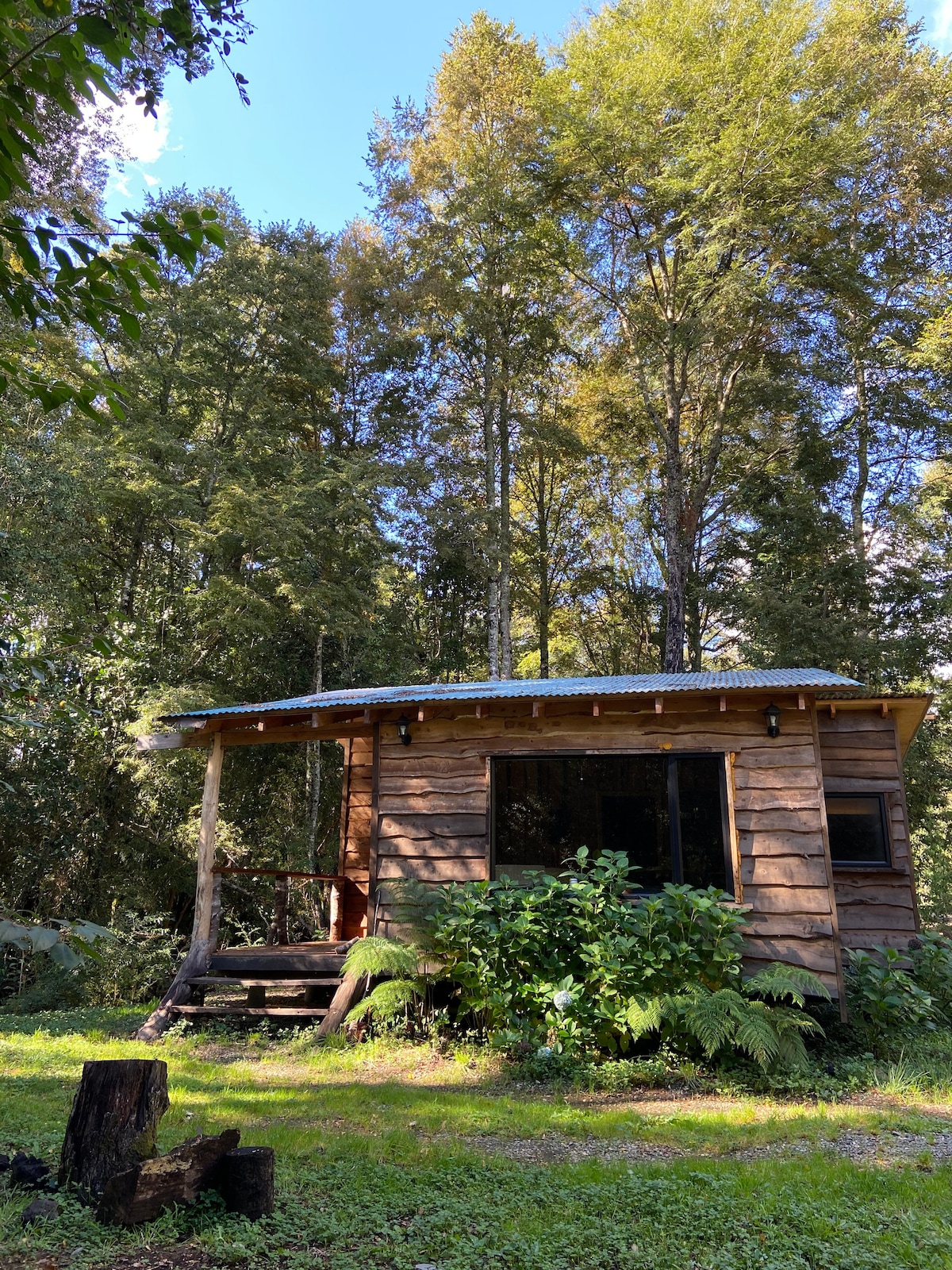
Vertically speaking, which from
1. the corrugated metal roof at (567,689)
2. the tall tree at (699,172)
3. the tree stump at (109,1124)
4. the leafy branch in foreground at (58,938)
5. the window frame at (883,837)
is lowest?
the tree stump at (109,1124)

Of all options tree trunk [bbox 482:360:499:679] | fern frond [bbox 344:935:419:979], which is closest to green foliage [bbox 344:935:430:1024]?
→ fern frond [bbox 344:935:419:979]

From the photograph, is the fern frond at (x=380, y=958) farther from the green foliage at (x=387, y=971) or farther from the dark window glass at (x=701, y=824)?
the dark window glass at (x=701, y=824)

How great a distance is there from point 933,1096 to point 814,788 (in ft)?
8.11

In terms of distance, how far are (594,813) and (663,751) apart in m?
5.18

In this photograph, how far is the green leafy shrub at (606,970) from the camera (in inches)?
254

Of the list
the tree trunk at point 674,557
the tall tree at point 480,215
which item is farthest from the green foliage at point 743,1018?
the tall tree at point 480,215

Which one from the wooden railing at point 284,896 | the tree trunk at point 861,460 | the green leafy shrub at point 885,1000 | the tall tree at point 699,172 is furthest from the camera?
the tree trunk at point 861,460

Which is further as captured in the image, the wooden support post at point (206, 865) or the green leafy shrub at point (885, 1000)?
the wooden support post at point (206, 865)

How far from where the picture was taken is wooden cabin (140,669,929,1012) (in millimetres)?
7277

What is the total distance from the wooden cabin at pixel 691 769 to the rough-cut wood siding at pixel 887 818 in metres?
0.02

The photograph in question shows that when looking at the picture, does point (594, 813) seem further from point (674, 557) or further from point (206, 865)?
point (674, 557)

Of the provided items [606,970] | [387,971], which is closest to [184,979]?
[387,971]

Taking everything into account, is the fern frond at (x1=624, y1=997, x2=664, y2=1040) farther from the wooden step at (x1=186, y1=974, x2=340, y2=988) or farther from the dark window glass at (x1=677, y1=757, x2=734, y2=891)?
the dark window glass at (x1=677, y1=757, x2=734, y2=891)

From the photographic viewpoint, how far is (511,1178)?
394cm
